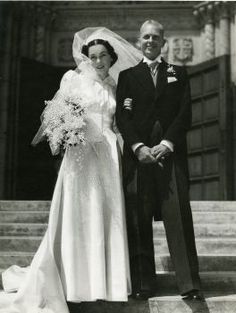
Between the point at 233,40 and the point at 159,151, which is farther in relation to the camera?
the point at 233,40

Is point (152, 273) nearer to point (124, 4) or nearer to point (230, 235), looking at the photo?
Result: point (230, 235)

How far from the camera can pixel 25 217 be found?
5738 millimetres

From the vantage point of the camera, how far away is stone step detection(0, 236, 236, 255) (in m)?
4.71

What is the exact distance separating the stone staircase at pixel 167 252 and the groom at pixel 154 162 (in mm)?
112

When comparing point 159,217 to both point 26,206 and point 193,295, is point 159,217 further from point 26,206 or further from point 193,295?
point 26,206

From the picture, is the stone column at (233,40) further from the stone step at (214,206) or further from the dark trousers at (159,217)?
the dark trousers at (159,217)

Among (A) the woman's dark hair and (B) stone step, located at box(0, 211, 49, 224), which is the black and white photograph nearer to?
(A) the woman's dark hair

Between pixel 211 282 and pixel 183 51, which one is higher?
pixel 183 51

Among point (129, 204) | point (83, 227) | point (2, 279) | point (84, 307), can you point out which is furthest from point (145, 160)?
point (2, 279)

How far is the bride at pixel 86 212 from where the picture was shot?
132 inches

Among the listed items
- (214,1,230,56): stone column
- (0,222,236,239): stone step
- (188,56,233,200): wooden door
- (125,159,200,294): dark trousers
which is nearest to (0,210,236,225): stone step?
(0,222,236,239): stone step

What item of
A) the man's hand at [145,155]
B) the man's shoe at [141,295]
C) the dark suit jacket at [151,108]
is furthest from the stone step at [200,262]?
the man's hand at [145,155]

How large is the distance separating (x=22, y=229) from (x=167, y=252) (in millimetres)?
1541

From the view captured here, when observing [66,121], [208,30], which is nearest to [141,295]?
[66,121]
